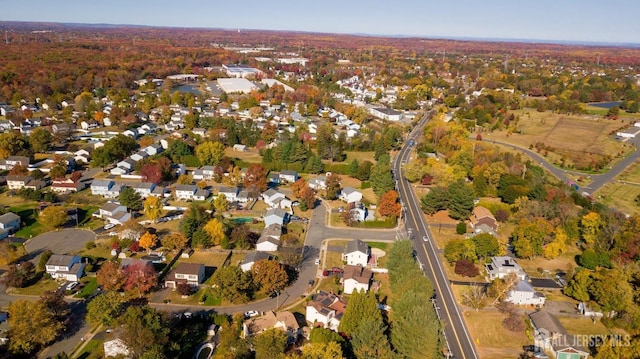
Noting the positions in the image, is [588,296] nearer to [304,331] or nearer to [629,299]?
[629,299]

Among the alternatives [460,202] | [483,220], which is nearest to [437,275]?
[483,220]

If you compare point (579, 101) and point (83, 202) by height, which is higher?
point (579, 101)

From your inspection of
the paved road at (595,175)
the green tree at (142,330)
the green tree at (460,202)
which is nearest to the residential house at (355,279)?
the green tree at (142,330)

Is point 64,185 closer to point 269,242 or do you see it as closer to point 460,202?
point 269,242

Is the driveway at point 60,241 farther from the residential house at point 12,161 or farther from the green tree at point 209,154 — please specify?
the residential house at point 12,161

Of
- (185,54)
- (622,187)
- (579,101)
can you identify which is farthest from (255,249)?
(185,54)

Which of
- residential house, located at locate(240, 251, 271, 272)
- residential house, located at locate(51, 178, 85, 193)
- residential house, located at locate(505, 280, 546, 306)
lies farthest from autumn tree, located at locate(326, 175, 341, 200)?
residential house, located at locate(51, 178, 85, 193)
